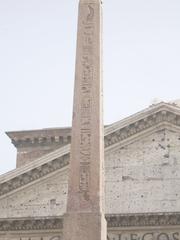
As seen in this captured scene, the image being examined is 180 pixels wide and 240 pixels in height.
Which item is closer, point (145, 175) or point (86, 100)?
point (86, 100)

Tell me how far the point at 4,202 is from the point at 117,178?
3326mm

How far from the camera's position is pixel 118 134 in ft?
55.5

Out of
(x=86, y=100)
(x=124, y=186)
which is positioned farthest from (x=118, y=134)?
(x=86, y=100)

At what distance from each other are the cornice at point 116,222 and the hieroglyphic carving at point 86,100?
8452mm

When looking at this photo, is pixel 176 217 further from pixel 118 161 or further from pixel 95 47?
pixel 95 47

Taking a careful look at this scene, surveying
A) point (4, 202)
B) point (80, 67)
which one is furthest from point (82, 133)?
point (4, 202)

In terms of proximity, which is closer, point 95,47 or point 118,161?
point 95,47

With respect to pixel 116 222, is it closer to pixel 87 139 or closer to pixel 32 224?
pixel 32 224

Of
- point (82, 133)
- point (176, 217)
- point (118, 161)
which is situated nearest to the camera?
point (82, 133)

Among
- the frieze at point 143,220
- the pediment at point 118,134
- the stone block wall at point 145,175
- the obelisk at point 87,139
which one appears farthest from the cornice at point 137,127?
the obelisk at point 87,139

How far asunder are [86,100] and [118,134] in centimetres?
928

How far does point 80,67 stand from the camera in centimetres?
789

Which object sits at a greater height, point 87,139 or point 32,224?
point 87,139

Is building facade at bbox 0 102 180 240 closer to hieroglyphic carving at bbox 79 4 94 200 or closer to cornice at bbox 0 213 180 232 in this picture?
cornice at bbox 0 213 180 232
